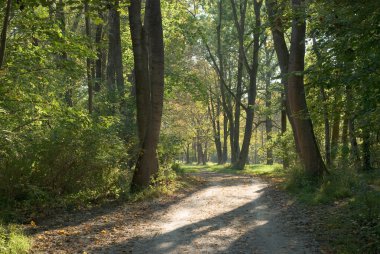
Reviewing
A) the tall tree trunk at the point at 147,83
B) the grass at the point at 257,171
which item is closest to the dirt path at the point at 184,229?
the tall tree trunk at the point at 147,83

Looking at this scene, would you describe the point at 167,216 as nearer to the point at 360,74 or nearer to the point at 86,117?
the point at 86,117

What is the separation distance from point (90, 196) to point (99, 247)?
174 inches

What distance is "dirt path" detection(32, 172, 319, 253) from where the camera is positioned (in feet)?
23.2

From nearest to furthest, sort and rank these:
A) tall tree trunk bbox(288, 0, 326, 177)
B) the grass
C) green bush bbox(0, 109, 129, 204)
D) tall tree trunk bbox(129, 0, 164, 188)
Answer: green bush bbox(0, 109, 129, 204) → tall tree trunk bbox(129, 0, 164, 188) → tall tree trunk bbox(288, 0, 326, 177) → the grass

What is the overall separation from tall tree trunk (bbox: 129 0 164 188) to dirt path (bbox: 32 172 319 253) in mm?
1753

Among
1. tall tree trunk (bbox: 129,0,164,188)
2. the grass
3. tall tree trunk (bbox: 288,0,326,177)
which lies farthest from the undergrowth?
the grass

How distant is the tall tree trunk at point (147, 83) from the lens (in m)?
13.2

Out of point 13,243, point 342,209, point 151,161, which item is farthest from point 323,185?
point 13,243

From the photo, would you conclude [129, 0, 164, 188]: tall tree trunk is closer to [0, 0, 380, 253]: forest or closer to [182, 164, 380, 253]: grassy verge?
[0, 0, 380, 253]: forest

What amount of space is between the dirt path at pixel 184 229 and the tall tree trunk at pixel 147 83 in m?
1.75

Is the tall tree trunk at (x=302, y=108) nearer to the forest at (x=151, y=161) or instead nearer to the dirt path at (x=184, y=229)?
the forest at (x=151, y=161)

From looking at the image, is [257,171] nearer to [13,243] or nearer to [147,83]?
[147,83]

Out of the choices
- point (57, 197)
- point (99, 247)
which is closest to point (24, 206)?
point (57, 197)

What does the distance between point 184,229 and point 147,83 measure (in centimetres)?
641
